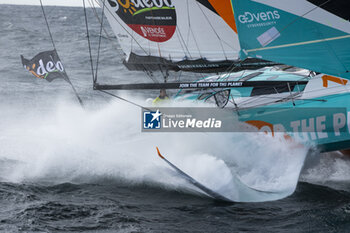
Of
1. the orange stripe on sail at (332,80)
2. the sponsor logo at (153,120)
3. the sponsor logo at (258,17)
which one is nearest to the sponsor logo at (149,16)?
the sponsor logo at (153,120)

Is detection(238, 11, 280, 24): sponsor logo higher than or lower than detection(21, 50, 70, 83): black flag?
higher

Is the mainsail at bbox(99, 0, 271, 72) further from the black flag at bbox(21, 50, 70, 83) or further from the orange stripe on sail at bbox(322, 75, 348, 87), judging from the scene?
the black flag at bbox(21, 50, 70, 83)

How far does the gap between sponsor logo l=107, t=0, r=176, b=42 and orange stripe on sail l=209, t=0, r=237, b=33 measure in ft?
3.04

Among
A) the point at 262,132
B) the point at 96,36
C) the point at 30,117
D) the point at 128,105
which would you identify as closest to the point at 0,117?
the point at 30,117

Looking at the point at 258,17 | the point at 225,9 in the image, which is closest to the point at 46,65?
the point at 258,17

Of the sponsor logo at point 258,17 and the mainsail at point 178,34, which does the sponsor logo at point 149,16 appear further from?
the sponsor logo at point 258,17

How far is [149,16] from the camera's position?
11.0 m

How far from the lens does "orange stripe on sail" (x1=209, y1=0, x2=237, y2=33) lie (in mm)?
10461

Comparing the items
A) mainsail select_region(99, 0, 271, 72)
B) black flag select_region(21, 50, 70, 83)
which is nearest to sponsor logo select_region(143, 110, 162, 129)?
black flag select_region(21, 50, 70, 83)

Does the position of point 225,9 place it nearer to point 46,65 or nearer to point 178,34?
point 178,34

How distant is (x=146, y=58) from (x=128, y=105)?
1139 mm

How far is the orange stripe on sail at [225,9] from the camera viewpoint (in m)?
10.5

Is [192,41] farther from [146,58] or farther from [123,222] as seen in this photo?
[123,222]

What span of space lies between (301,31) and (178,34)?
421 centimetres
